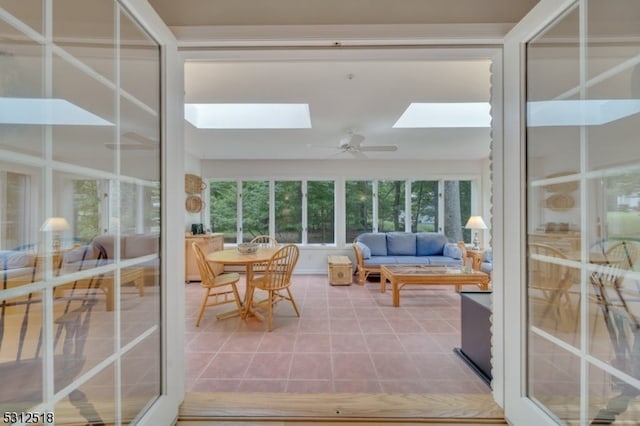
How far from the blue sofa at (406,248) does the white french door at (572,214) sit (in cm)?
371

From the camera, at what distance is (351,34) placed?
4.61 feet

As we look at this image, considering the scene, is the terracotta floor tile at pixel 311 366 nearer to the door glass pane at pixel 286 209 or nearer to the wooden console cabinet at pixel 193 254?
the wooden console cabinet at pixel 193 254

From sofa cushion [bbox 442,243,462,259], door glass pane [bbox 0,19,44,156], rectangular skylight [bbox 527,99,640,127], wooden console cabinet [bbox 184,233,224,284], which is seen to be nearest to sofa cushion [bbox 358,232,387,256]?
sofa cushion [bbox 442,243,462,259]

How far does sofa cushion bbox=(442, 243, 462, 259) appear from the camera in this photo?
5.13 meters

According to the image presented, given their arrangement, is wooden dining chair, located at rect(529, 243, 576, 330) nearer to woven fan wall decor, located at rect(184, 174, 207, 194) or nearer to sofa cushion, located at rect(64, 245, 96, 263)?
sofa cushion, located at rect(64, 245, 96, 263)

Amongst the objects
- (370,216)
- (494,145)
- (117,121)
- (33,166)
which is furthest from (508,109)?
(370,216)

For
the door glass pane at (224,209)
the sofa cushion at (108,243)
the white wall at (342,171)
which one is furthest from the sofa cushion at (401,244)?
the sofa cushion at (108,243)

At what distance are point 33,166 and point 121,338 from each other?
0.72 metres

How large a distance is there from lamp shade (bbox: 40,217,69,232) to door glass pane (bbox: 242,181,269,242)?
16.5ft

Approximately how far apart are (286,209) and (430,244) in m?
3.05

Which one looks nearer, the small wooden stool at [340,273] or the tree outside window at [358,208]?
the small wooden stool at [340,273]

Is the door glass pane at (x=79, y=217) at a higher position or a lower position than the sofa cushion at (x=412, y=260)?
higher

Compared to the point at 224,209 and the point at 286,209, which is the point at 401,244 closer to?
the point at 286,209

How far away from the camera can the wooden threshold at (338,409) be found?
4.75 ft
